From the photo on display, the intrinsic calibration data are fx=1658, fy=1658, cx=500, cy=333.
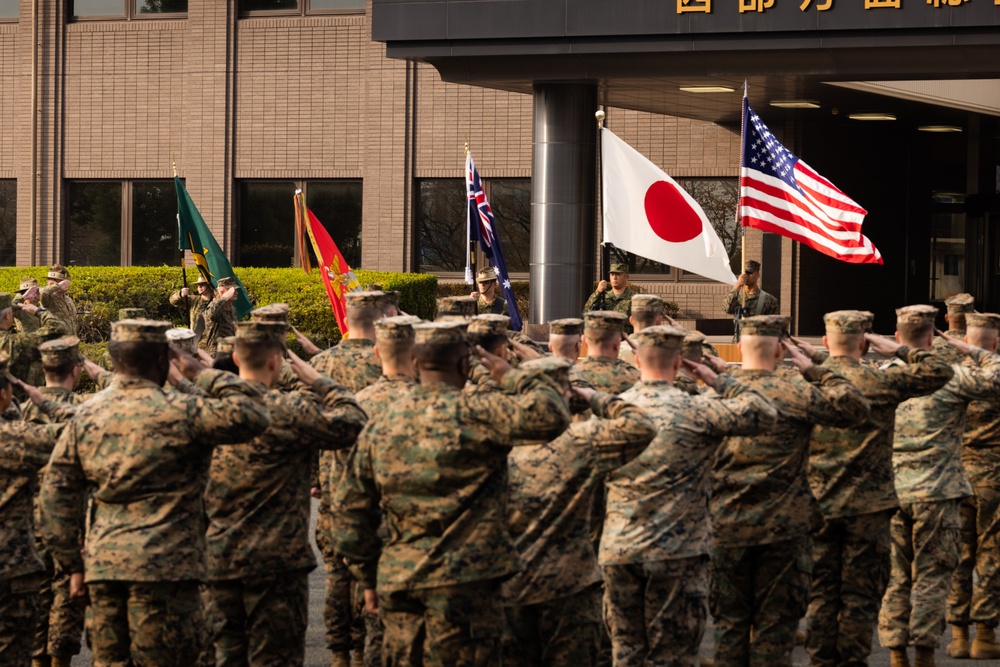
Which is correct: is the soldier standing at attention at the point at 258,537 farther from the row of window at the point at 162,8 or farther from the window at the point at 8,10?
the window at the point at 8,10

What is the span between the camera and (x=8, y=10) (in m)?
28.8

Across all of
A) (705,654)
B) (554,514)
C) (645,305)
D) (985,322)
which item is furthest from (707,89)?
(554,514)

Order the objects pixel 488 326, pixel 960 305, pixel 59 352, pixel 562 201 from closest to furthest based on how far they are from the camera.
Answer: pixel 488 326, pixel 59 352, pixel 960 305, pixel 562 201

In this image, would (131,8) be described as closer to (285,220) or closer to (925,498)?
(285,220)

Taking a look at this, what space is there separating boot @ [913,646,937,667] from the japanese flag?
14.7 feet

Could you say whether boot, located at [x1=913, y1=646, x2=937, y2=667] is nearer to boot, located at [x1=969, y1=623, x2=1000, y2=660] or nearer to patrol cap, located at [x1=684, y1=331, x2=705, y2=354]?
boot, located at [x1=969, y1=623, x2=1000, y2=660]

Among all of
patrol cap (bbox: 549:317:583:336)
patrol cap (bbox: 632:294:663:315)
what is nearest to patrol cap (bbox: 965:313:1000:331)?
patrol cap (bbox: 632:294:663:315)

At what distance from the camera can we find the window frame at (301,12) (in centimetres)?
2688

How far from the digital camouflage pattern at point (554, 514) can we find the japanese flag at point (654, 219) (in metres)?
6.19

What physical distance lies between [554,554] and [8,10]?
2431cm

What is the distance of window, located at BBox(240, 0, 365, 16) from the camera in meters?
27.0

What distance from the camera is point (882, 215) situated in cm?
2655

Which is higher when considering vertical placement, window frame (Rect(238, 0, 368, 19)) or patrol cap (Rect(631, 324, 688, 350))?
window frame (Rect(238, 0, 368, 19))

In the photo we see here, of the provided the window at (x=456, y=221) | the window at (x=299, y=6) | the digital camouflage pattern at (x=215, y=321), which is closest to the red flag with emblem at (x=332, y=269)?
the digital camouflage pattern at (x=215, y=321)
